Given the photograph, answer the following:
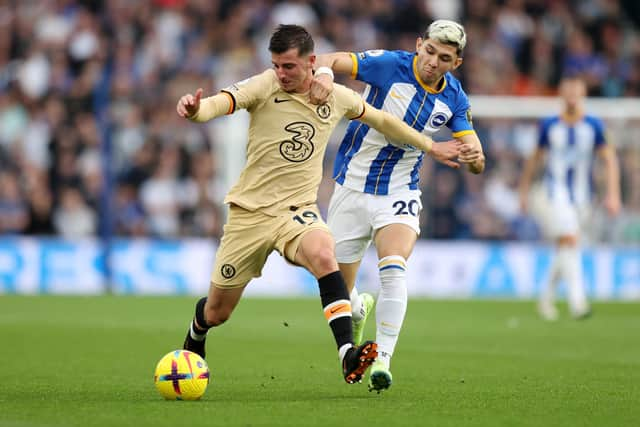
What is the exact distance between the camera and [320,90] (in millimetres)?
7371

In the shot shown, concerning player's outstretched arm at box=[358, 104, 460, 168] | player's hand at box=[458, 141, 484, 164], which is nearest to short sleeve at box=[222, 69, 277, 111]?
player's outstretched arm at box=[358, 104, 460, 168]

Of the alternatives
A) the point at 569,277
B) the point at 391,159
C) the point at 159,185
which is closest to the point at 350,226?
the point at 391,159

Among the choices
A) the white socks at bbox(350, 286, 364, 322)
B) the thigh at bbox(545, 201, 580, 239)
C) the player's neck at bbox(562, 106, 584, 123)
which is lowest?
the thigh at bbox(545, 201, 580, 239)

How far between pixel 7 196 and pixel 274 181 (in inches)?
467

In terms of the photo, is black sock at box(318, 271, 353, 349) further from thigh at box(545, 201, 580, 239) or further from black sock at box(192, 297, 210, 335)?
thigh at box(545, 201, 580, 239)

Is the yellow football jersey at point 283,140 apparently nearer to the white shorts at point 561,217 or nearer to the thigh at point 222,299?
the thigh at point 222,299

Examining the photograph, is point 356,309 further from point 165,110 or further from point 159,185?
point 165,110

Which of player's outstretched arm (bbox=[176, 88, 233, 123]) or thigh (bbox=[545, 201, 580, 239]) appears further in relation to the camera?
thigh (bbox=[545, 201, 580, 239])

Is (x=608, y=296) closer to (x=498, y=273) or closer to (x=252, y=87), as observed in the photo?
(x=498, y=273)

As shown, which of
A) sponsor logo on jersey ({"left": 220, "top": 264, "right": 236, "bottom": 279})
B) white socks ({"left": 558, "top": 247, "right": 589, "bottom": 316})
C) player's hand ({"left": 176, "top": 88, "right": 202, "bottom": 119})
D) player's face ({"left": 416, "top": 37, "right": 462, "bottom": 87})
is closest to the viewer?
player's hand ({"left": 176, "top": 88, "right": 202, "bottom": 119})

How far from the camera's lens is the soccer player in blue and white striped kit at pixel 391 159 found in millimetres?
7988

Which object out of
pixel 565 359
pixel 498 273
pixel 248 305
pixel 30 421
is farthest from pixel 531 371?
pixel 498 273

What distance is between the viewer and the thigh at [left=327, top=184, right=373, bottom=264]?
856 centimetres

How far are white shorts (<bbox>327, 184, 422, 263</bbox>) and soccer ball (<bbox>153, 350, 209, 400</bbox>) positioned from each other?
177cm
